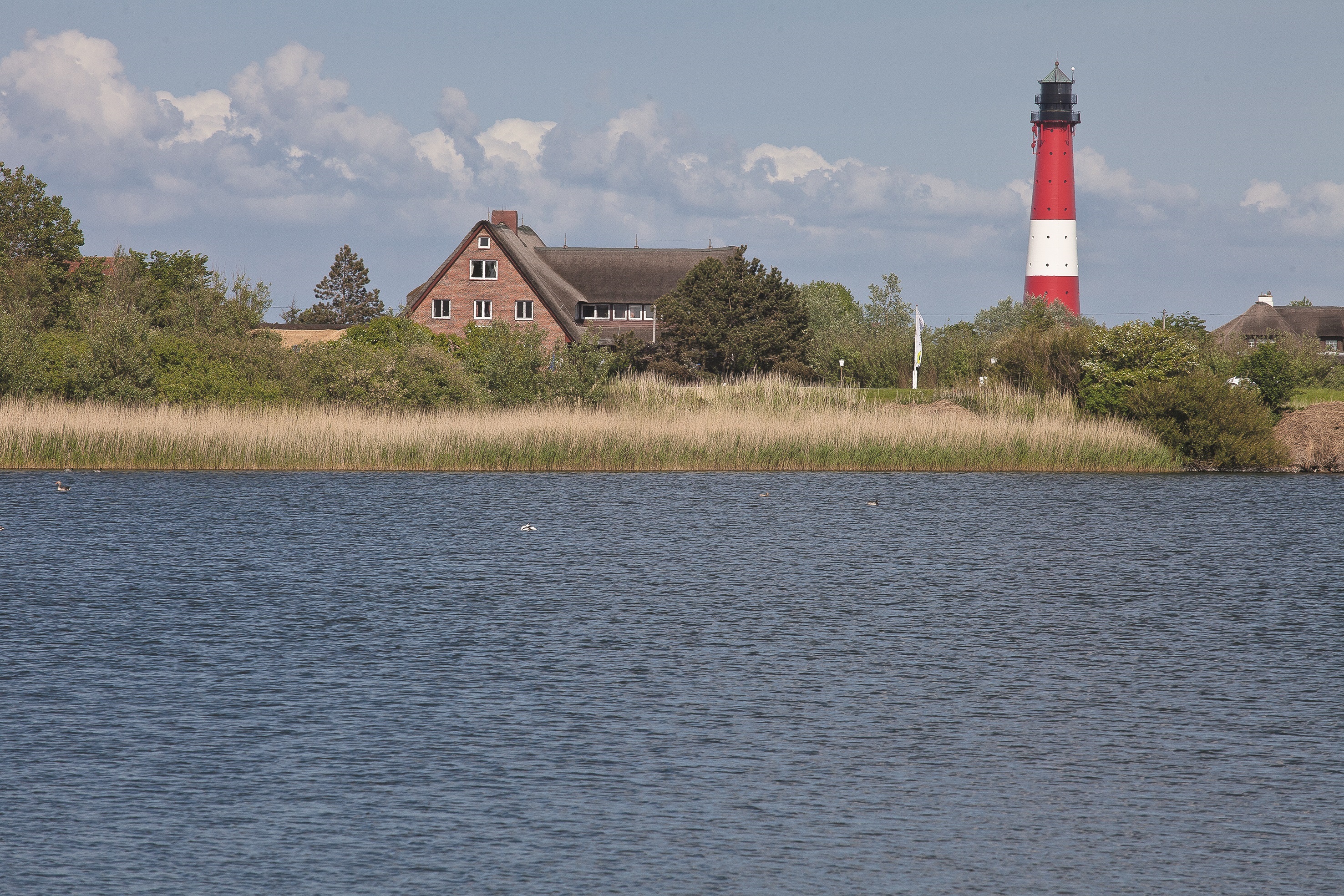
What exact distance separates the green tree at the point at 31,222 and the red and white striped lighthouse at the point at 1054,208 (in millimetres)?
54368

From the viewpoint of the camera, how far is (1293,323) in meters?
108

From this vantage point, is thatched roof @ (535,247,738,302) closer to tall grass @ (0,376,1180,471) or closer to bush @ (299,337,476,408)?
bush @ (299,337,476,408)

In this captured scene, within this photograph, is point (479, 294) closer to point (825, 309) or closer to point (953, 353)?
point (953, 353)

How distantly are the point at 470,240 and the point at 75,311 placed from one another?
2470 centimetres

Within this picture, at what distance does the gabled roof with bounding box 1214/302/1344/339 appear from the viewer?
348 ft

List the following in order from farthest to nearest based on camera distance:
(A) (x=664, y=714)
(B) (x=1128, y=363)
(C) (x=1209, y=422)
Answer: (B) (x=1128, y=363) < (C) (x=1209, y=422) < (A) (x=664, y=714)

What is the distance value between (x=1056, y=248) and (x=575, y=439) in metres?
54.5

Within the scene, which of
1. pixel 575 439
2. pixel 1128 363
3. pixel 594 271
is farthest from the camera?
pixel 594 271

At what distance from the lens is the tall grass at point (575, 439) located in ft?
120

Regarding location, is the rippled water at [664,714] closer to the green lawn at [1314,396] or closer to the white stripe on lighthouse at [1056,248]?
the green lawn at [1314,396]

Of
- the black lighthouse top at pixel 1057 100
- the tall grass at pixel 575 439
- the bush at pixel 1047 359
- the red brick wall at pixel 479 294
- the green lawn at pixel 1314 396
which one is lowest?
the tall grass at pixel 575 439

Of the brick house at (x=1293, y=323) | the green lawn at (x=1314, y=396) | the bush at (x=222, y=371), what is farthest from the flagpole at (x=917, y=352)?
the brick house at (x=1293, y=323)

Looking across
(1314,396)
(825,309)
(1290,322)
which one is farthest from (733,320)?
(1290,322)

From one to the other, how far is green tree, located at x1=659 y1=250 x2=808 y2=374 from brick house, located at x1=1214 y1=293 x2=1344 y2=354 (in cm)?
5293
